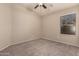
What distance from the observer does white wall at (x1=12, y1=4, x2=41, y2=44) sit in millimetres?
3943

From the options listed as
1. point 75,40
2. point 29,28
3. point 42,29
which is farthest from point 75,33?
point 29,28

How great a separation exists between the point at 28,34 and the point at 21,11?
140cm

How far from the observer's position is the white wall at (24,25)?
12.9 feet

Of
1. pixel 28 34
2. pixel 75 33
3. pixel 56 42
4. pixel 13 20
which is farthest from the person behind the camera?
pixel 28 34

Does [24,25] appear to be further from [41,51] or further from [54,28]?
[41,51]

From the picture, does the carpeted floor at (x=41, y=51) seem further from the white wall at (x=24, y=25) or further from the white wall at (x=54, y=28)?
the white wall at (x=24, y=25)

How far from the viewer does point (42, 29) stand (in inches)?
156

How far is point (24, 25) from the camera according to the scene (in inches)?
175

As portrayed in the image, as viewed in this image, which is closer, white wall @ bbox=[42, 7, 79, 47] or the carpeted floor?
the carpeted floor

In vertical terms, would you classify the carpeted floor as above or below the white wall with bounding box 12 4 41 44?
below

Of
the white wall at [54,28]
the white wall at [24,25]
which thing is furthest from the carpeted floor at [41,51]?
the white wall at [24,25]

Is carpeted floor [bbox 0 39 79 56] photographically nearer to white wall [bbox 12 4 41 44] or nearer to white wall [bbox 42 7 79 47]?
white wall [bbox 42 7 79 47]

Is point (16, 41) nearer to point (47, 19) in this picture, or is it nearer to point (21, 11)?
point (21, 11)

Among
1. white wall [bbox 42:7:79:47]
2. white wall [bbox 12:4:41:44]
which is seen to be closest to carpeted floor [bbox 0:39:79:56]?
white wall [bbox 42:7:79:47]
